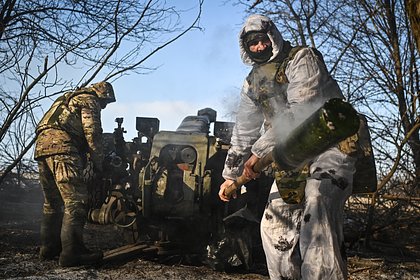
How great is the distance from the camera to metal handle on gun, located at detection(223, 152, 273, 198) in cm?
287

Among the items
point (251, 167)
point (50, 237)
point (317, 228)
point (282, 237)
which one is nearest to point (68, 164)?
point (50, 237)

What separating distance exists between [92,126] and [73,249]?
1.39 metres

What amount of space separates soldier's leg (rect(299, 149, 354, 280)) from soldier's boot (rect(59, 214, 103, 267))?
3.01 m

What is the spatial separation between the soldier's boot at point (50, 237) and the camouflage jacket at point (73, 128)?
771 mm

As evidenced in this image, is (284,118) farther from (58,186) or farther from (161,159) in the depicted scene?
(58,186)

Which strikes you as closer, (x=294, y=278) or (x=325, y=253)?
(x=325, y=253)

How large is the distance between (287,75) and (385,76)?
519 centimetres

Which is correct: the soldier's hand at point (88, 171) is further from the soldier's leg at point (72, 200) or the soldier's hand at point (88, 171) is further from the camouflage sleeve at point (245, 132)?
the camouflage sleeve at point (245, 132)

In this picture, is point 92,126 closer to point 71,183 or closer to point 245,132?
point 71,183

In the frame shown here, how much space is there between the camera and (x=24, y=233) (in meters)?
6.94

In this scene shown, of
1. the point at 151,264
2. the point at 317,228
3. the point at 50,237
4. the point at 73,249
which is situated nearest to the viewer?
the point at 317,228

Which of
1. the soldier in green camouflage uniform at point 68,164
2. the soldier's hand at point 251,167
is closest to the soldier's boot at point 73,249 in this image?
the soldier in green camouflage uniform at point 68,164

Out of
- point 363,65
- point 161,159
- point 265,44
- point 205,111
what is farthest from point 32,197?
point 265,44

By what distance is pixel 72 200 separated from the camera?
17.4ft
